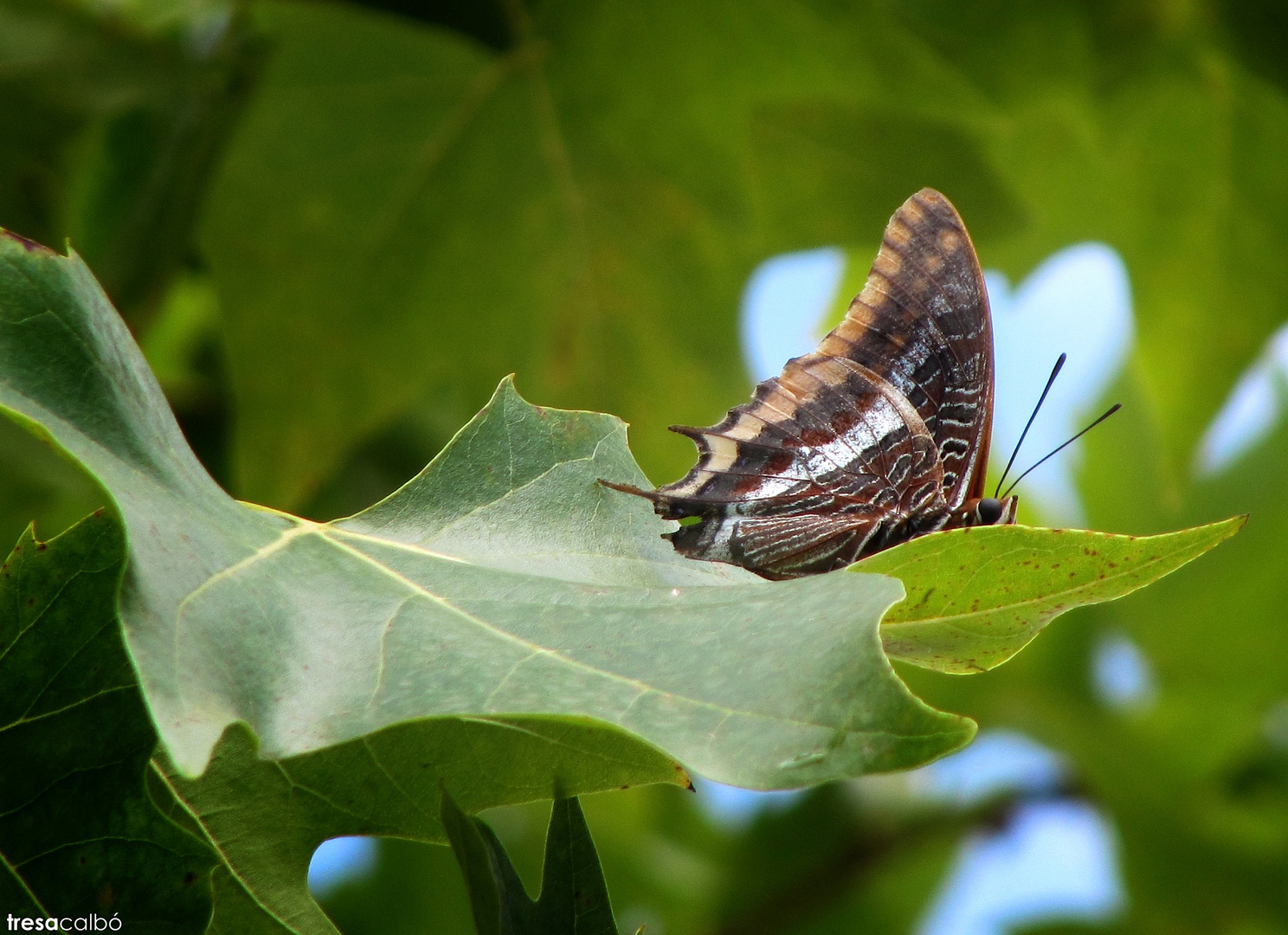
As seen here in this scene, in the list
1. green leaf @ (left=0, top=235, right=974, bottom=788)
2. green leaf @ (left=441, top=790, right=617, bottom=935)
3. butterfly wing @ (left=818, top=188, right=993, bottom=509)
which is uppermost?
butterfly wing @ (left=818, top=188, right=993, bottom=509)

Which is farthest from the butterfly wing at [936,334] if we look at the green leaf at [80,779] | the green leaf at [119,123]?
the green leaf at [119,123]

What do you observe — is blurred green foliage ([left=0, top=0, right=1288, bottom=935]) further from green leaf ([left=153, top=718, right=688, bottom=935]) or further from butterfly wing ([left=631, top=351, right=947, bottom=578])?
green leaf ([left=153, top=718, right=688, bottom=935])

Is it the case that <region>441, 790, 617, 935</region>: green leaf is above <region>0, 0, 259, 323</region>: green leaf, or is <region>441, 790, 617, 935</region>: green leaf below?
below

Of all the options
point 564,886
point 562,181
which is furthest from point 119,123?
point 564,886

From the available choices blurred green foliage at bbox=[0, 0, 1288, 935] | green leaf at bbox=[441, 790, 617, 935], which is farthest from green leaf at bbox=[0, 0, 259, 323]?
green leaf at bbox=[441, 790, 617, 935]

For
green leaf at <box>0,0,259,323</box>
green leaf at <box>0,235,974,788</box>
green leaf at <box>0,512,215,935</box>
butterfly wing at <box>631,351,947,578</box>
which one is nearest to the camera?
green leaf at <box>0,235,974,788</box>

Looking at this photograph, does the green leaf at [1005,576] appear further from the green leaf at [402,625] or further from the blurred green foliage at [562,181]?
the blurred green foliage at [562,181]

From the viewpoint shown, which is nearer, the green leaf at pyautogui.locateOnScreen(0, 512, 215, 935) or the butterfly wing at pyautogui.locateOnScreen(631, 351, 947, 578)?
the green leaf at pyautogui.locateOnScreen(0, 512, 215, 935)
